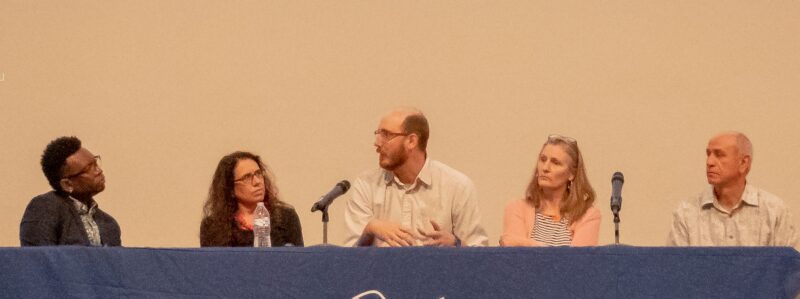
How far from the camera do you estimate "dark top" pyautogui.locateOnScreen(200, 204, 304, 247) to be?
4.86m

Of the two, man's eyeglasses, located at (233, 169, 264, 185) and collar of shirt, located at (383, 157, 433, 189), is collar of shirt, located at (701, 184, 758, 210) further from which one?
man's eyeglasses, located at (233, 169, 264, 185)

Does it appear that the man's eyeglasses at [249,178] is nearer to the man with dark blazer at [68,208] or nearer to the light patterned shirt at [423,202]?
the light patterned shirt at [423,202]

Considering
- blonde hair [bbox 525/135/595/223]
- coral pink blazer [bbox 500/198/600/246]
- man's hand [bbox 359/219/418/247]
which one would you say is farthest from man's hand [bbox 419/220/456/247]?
blonde hair [bbox 525/135/595/223]

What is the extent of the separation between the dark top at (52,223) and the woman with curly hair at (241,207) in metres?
0.44

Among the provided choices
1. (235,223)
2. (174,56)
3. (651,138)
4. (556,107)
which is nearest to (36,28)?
(174,56)

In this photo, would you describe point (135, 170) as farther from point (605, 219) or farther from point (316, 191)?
point (605, 219)

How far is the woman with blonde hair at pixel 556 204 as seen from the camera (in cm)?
464

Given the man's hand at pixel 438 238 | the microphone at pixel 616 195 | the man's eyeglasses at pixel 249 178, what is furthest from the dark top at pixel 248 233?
the microphone at pixel 616 195

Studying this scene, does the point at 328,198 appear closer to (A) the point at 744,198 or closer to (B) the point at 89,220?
(B) the point at 89,220

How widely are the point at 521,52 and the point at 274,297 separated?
2.58 m

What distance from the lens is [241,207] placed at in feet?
16.4

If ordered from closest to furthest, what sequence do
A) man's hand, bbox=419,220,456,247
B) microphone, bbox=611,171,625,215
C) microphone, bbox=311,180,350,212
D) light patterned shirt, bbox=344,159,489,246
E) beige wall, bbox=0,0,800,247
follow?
1. microphone, bbox=611,171,625,215
2. microphone, bbox=311,180,350,212
3. man's hand, bbox=419,220,456,247
4. light patterned shirt, bbox=344,159,489,246
5. beige wall, bbox=0,0,800,247

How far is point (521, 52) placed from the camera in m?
5.93

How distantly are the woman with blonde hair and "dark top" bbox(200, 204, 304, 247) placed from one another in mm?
803
